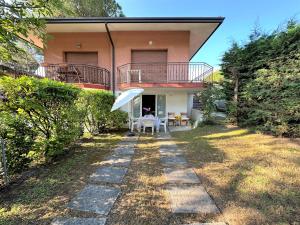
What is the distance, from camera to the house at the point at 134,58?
11.1 meters

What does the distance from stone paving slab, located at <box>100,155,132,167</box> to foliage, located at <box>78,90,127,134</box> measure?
262 centimetres

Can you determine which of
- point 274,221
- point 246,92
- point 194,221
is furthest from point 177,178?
point 246,92

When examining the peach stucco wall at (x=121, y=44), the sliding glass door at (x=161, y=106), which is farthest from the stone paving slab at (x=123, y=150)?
the peach stucco wall at (x=121, y=44)

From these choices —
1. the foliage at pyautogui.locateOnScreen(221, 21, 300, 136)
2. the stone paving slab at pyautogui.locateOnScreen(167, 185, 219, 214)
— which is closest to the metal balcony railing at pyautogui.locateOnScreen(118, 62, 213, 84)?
the foliage at pyautogui.locateOnScreen(221, 21, 300, 136)

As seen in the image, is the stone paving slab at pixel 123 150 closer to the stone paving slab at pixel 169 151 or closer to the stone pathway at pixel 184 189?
the stone paving slab at pixel 169 151

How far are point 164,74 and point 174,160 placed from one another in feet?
26.3

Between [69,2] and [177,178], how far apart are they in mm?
17361

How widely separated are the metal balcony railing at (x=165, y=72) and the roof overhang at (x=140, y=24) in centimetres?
204

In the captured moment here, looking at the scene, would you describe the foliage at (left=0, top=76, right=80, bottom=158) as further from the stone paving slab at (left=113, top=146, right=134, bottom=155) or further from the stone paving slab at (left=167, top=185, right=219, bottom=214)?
the stone paving slab at (left=167, top=185, right=219, bottom=214)

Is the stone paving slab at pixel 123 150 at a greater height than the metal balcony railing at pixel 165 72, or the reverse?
the metal balcony railing at pixel 165 72

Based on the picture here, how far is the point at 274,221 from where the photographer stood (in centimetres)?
250

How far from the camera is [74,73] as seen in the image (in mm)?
11016

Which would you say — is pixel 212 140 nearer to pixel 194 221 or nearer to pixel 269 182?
pixel 269 182

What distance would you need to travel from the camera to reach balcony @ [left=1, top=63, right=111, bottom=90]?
10.8 metres
